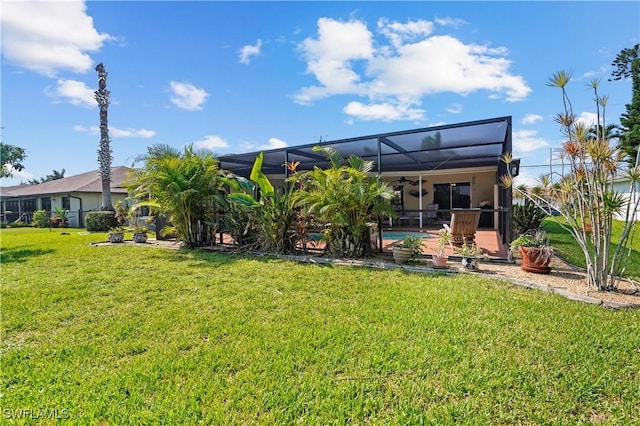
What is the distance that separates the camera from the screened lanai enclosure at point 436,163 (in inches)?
324

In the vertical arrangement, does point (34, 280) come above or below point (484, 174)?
below

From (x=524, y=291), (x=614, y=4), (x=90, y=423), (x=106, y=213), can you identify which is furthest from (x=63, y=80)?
(x=614, y=4)

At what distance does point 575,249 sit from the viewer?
9.35 m

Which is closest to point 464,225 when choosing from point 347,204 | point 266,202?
point 347,204

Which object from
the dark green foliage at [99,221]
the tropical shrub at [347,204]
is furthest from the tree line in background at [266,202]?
the dark green foliage at [99,221]

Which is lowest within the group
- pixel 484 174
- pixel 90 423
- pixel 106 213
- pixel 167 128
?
pixel 90 423

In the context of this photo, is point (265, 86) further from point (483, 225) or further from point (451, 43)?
point (483, 225)

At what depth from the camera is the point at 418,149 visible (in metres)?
10.4

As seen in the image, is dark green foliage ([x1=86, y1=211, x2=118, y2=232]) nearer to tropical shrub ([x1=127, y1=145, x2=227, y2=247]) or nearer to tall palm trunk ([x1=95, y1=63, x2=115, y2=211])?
tall palm trunk ([x1=95, y1=63, x2=115, y2=211])

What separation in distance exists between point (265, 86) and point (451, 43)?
829cm

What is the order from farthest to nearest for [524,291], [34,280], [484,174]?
1. [484,174]
2. [34,280]
3. [524,291]

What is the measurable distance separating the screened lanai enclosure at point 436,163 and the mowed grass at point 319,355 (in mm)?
3671

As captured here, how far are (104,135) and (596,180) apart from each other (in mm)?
22025

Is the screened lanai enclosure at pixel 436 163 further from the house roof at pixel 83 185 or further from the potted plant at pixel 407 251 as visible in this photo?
the house roof at pixel 83 185
